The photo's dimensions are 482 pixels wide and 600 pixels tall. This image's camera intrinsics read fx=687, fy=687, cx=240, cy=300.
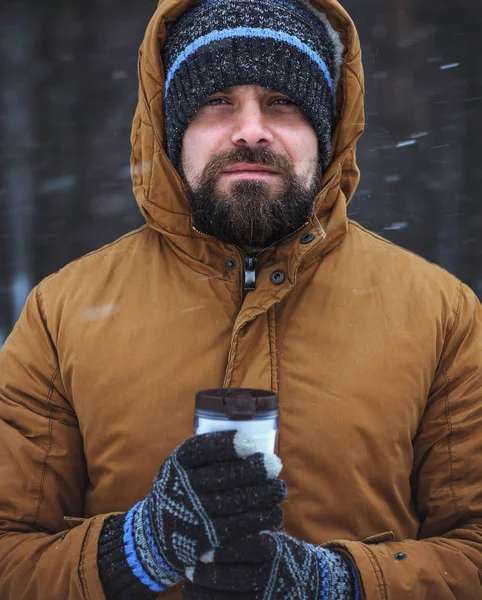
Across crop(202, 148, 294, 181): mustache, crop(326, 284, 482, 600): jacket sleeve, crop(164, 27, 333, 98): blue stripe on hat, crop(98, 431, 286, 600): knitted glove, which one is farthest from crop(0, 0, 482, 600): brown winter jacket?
crop(164, 27, 333, 98): blue stripe on hat

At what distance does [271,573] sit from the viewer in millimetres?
1459

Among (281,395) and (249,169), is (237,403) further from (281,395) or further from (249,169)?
(249,169)

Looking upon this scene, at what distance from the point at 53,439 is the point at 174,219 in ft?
2.27

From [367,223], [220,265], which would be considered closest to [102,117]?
[367,223]

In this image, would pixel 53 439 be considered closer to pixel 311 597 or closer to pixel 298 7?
pixel 311 597

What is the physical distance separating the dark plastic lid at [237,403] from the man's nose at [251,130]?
756mm

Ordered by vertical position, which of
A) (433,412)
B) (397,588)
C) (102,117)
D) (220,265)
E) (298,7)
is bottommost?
(397,588)

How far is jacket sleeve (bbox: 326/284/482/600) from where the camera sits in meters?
1.62

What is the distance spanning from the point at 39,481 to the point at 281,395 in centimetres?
67

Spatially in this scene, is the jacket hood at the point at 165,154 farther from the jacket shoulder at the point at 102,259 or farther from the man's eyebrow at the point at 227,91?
the man's eyebrow at the point at 227,91

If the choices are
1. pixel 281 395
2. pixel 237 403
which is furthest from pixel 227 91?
pixel 237 403

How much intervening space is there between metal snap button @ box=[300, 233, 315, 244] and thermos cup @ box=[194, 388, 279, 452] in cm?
56

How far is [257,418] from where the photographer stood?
4.52 ft

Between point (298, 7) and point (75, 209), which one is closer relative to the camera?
point (298, 7)
